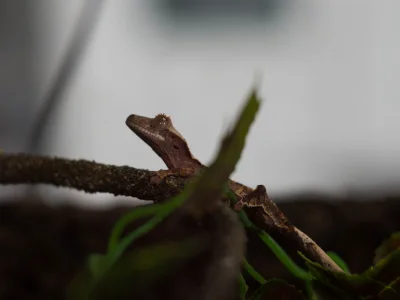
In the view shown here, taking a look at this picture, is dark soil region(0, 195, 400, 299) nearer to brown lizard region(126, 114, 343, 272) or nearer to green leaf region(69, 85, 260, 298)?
brown lizard region(126, 114, 343, 272)

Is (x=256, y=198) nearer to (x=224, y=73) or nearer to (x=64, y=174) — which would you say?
(x=64, y=174)

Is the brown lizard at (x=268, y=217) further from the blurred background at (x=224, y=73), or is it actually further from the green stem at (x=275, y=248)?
the blurred background at (x=224, y=73)

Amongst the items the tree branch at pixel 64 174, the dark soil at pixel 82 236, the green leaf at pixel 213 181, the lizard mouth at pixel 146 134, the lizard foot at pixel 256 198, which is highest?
the green leaf at pixel 213 181

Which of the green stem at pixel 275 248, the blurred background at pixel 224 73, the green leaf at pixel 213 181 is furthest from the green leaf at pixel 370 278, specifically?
the blurred background at pixel 224 73

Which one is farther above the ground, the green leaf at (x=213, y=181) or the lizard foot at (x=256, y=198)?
the green leaf at (x=213, y=181)

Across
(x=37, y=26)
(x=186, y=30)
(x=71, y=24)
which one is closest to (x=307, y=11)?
(x=186, y=30)

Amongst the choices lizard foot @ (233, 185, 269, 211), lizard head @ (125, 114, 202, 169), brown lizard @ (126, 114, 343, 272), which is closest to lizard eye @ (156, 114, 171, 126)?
lizard head @ (125, 114, 202, 169)

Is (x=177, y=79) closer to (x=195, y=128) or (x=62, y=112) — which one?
(x=195, y=128)
